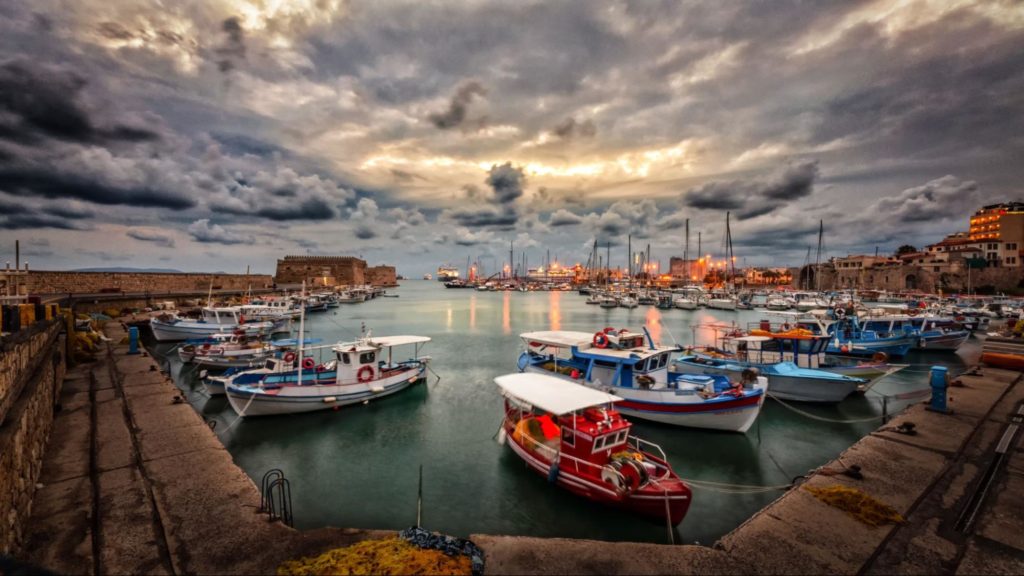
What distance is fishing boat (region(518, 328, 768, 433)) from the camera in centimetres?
1537

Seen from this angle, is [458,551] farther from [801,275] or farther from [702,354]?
[801,275]

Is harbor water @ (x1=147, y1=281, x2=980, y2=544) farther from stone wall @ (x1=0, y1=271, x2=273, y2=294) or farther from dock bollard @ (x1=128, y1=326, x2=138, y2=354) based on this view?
stone wall @ (x1=0, y1=271, x2=273, y2=294)

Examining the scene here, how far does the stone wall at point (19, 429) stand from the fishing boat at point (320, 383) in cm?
626

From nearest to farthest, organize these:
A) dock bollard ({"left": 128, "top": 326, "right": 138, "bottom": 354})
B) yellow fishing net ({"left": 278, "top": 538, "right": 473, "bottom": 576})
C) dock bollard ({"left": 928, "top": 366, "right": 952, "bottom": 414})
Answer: yellow fishing net ({"left": 278, "top": 538, "right": 473, "bottom": 576}) < dock bollard ({"left": 928, "top": 366, "right": 952, "bottom": 414}) < dock bollard ({"left": 128, "top": 326, "right": 138, "bottom": 354})

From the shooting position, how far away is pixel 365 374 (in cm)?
1964

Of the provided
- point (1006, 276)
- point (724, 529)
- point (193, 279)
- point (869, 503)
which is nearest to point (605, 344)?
point (724, 529)

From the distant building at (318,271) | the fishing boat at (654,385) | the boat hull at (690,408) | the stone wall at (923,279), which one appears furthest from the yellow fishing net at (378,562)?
the distant building at (318,271)

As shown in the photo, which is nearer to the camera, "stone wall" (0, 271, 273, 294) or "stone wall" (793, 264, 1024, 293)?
"stone wall" (0, 271, 273, 294)

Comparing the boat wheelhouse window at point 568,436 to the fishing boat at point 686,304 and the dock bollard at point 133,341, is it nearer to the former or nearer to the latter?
the dock bollard at point 133,341

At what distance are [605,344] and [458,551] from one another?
1263 cm

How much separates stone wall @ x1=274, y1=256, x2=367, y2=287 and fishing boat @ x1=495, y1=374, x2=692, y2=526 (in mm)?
129412

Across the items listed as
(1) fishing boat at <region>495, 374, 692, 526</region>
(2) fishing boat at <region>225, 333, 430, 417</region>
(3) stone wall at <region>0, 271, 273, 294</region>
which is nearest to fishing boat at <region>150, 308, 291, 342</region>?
(3) stone wall at <region>0, 271, 273, 294</region>

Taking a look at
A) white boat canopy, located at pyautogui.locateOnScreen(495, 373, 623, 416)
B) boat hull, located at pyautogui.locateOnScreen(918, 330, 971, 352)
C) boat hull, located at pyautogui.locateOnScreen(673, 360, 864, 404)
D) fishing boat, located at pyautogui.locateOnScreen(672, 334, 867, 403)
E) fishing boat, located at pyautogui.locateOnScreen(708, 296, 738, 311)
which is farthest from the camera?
fishing boat, located at pyautogui.locateOnScreen(708, 296, 738, 311)

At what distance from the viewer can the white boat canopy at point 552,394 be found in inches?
420
